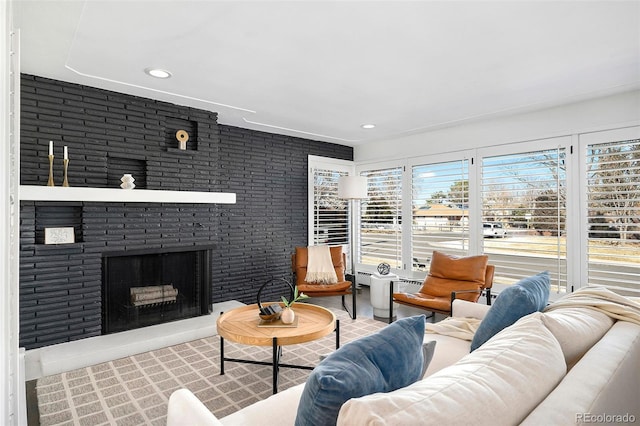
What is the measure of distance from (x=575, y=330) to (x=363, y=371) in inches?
40.4

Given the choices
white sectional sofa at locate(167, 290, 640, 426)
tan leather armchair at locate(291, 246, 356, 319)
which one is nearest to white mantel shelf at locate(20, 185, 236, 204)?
tan leather armchair at locate(291, 246, 356, 319)

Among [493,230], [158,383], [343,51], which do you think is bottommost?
[158,383]

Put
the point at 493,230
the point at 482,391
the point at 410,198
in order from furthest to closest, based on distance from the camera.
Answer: the point at 410,198
the point at 493,230
the point at 482,391

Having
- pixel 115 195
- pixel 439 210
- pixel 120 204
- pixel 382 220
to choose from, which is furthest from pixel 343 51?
pixel 382 220

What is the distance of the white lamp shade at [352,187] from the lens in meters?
5.10

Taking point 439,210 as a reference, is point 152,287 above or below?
below

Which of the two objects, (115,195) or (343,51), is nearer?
(343,51)

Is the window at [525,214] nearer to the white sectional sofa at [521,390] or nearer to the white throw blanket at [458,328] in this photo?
the white throw blanket at [458,328]

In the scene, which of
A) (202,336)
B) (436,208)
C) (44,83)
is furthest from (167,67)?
(436,208)

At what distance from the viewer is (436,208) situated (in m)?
5.09

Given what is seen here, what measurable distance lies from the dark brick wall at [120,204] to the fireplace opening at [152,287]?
0.42ft

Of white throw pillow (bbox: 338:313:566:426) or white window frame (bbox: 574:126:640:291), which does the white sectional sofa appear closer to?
white throw pillow (bbox: 338:313:566:426)

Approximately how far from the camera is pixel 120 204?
3.58 meters

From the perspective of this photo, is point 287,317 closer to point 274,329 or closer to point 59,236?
point 274,329
